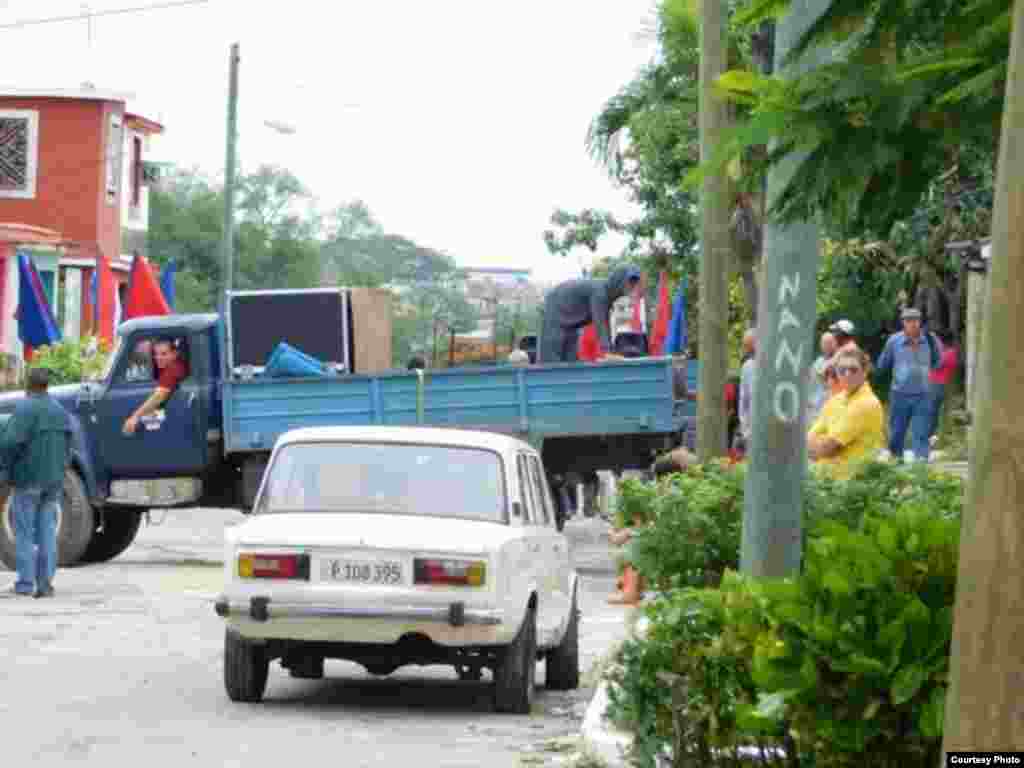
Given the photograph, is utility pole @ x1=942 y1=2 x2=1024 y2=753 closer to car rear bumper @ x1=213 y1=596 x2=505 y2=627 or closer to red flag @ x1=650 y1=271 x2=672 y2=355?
car rear bumper @ x1=213 y1=596 x2=505 y2=627

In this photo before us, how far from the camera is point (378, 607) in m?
12.9

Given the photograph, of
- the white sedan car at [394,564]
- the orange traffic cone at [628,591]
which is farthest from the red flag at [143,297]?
the white sedan car at [394,564]

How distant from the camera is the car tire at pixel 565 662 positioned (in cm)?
1497

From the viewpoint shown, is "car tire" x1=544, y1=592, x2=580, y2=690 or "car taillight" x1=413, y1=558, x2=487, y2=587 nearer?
"car taillight" x1=413, y1=558, x2=487, y2=587

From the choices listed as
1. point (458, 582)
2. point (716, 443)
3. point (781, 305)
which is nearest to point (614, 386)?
point (716, 443)

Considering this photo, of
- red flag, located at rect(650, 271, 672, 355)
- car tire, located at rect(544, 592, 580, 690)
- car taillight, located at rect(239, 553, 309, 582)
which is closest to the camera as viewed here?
car taillight, located at rect(239, 553, 309, 582)

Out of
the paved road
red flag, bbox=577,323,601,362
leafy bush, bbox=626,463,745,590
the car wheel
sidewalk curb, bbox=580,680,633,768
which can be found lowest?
the paved road

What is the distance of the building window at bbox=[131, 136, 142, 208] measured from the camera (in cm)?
6272

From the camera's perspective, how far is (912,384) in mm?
25422

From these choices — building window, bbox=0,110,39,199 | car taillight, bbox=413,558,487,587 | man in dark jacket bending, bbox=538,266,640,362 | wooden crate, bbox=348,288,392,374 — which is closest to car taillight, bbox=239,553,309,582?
car taillight, bbox=413,558,487,587

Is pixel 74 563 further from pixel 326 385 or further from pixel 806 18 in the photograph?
pixel 806 18

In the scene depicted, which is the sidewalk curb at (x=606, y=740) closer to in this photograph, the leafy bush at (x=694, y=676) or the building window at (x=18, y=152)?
the leafy bush at (x=694, y=676)

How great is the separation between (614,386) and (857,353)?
735cm

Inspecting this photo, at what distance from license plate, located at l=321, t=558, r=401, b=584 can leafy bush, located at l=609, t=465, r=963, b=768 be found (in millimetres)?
4298
